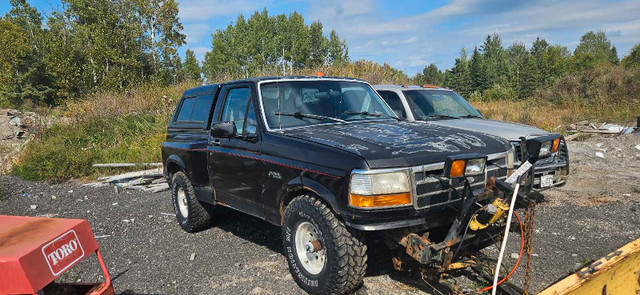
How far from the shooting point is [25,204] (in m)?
8.96

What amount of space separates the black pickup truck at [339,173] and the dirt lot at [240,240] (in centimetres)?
66

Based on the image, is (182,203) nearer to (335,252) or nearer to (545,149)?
(335,252)

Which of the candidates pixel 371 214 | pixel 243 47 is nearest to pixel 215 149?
pixel 371 214

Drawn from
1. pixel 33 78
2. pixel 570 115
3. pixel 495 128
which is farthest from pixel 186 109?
pixel 33 78

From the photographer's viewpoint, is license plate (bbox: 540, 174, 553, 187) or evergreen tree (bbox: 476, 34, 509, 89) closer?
license plate (bbox: 540, 174, 553, 187)

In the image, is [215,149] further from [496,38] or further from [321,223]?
[496,38]

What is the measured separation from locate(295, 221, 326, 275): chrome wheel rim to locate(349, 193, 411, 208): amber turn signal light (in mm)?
598

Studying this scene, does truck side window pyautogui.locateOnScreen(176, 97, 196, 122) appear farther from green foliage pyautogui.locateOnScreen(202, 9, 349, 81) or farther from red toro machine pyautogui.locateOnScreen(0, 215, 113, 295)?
green foliage pyautogui.locateOnScreen(202, 9, 349, 81)

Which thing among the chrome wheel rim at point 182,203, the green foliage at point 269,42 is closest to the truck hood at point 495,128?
the chrome wheel rim at point 182,203

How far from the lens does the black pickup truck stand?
3.24m

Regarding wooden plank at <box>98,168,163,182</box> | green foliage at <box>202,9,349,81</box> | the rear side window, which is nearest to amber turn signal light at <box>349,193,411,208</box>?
the rear side window

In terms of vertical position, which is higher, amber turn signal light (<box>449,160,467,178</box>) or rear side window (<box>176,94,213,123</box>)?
rear side window (<box>176,94,213,123</box>)

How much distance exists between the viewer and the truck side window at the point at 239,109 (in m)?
4.61

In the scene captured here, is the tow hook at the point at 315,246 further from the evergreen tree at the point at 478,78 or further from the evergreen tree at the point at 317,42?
the evergreen tree at the point at 317,42
